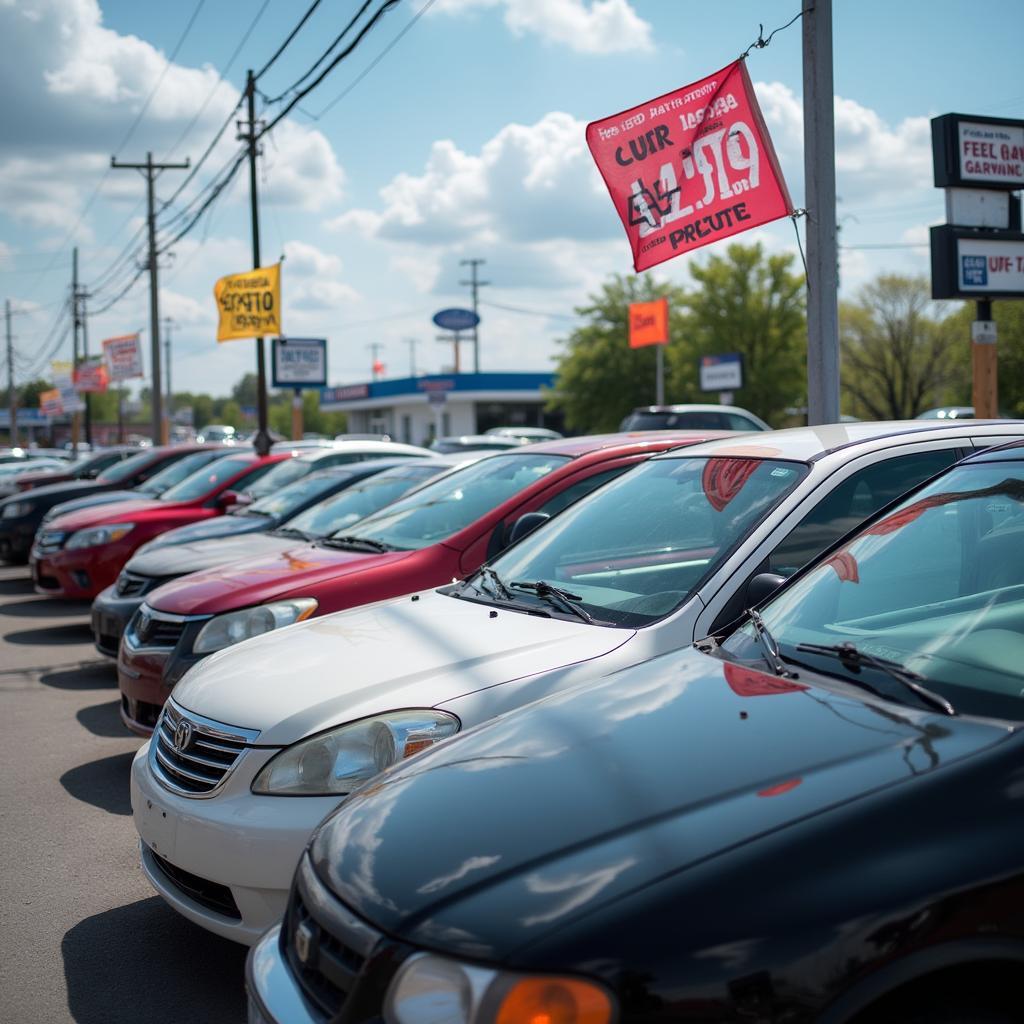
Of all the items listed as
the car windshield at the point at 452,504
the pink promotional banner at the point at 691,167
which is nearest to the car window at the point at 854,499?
the car windshield at the point at 452,504

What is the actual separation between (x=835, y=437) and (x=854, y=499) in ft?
1.02

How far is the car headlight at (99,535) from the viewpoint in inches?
419

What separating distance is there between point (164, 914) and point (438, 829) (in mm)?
2414

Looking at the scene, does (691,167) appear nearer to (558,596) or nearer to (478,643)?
(558,596)

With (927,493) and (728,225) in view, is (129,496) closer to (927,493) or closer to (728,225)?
(728,225)

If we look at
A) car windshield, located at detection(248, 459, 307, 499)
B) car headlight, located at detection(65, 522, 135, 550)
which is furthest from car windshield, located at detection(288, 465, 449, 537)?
car headlight, located at detection(65, 522, 135, 550)

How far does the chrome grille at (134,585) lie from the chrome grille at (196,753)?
3888mm

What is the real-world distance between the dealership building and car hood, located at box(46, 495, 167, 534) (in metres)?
42.2

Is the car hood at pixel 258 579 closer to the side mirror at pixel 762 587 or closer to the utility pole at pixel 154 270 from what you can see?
the side mirror at pixel 762 587

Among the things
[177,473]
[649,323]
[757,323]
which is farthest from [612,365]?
[177,473]

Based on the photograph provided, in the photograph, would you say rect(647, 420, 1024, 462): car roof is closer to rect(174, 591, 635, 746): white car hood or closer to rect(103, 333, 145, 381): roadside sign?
rect(174, 591, 635, 746): white car hood

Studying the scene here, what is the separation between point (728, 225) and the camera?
287 inches

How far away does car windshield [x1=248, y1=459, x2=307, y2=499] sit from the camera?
11234 mm

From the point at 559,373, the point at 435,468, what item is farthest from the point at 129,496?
the point at 559,373
